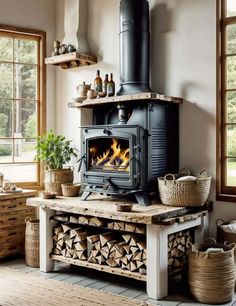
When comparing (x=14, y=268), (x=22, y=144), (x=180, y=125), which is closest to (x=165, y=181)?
(x=180, y=125)

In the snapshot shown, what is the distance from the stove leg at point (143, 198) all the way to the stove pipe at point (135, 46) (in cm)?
101

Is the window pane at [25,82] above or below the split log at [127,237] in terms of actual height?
above

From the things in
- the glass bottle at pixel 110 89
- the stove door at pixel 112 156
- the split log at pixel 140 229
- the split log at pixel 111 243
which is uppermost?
the glass bottle at pixel 110 89

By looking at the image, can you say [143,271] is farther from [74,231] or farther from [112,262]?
[74,231]

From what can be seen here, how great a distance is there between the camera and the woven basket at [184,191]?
3.82m

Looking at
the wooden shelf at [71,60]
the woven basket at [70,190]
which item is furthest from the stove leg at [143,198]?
the wooden shelf at [71,60]

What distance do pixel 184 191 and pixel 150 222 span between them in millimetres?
536

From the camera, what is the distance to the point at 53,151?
4879 mm

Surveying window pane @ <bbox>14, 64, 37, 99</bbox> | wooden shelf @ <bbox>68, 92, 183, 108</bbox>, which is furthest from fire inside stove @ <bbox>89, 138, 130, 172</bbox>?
window pane @ <bbox>14, 64, 37, 99</bbox>

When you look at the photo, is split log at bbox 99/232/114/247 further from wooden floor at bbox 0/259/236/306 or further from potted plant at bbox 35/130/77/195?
potted plant at bbox 35/130/77/195

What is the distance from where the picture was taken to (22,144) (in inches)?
207

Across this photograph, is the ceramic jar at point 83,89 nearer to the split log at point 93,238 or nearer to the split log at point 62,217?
the split log at point 62,217

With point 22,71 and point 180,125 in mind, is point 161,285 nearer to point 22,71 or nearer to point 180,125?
point 180,125

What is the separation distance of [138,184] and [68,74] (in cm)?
200
